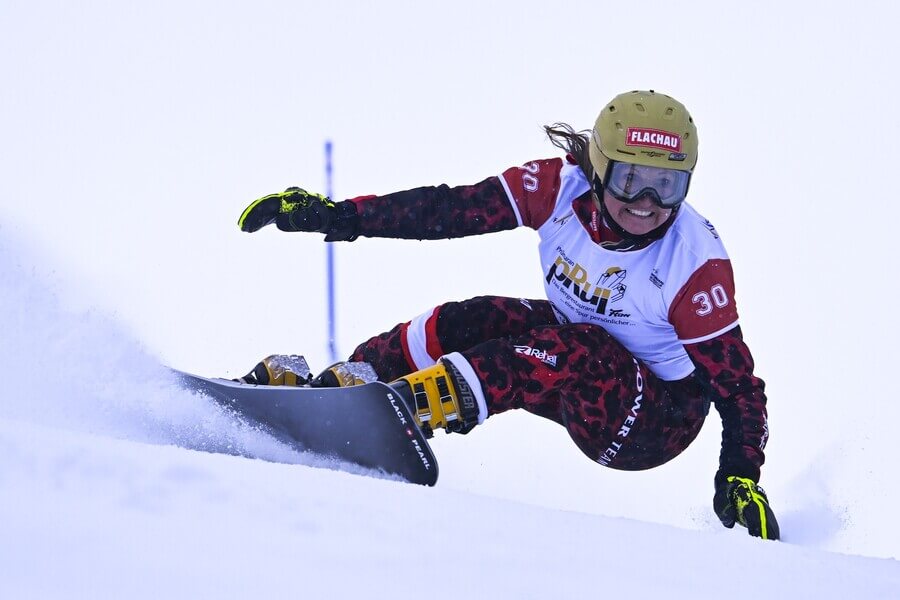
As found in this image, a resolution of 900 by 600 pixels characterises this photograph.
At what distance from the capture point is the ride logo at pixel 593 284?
3.21m

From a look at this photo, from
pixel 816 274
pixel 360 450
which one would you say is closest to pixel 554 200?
pixel 360 450

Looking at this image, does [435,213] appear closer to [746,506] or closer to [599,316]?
[599,316]

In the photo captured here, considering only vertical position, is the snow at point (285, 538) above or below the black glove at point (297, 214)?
below

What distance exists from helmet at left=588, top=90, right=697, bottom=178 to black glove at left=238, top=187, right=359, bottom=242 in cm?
87

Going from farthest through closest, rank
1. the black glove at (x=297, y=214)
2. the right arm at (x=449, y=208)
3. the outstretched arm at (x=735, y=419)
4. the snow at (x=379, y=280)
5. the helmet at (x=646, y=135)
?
1. the right arm at (x=449, y=208)
2. the black glove at (x=297, y=214)
3. the helmet at (x=646, y=135)
4. the outstretched arm at (x=735, y=419)
5. the snow at (x=379, y=280)

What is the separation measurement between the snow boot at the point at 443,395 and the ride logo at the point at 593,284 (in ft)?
2.01

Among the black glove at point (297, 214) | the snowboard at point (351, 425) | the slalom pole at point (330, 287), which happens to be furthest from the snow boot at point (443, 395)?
the slalom pole at point (330, 287)

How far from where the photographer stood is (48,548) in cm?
137

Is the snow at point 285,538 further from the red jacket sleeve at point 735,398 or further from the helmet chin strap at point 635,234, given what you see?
the helmet chin strap at point 635,234

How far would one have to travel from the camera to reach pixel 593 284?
10.7ft

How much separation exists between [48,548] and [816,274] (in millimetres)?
6948

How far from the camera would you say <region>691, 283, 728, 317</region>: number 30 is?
9.95 feet

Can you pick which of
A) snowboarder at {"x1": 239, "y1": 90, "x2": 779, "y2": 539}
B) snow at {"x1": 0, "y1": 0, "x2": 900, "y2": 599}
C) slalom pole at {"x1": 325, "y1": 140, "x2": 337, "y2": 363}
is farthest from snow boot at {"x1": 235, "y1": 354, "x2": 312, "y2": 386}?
slalom pole at {"x1": 325, "y1": 140, "x2": 337, "y2": 363}

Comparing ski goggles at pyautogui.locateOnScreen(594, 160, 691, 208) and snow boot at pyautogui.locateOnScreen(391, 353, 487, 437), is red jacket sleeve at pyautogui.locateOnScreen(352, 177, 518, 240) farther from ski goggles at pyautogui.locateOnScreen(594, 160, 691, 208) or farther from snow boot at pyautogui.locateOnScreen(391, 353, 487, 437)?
Result: snow boot at pyautogui.locateOnScreen(391, 353, 487, 437)
